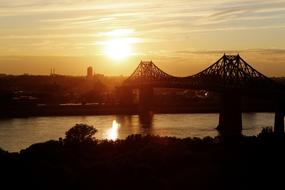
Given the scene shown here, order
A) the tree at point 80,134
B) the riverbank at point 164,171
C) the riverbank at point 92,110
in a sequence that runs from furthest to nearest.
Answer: the riverbank at point 92,110
the tree at point 80,134
the riverbank at point 164,171

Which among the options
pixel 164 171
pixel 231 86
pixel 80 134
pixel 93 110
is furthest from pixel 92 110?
pixel 164 171

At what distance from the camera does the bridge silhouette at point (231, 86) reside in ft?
107

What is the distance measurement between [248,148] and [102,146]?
4391 mm

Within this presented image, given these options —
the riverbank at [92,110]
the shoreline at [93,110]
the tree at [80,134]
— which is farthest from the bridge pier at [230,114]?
the riverbank at [92,110]

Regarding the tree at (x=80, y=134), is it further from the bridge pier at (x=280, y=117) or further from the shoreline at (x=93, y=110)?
the shoreline at (x=93, y=110)

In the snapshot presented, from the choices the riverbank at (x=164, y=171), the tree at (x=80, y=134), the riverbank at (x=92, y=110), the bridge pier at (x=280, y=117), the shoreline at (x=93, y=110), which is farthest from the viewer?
the riverbank at (x=92, y=110)

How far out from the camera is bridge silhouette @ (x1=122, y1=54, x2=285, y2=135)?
32.7 metres

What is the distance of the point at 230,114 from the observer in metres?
33.7

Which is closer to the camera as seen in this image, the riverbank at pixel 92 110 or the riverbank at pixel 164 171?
the riverbank at pixel 164 171

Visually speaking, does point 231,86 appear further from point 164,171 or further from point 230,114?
point 164,171

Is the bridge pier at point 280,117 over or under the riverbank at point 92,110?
over

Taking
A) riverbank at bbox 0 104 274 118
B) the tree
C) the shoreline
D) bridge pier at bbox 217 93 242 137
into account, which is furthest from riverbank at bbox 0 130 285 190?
riverbank at bbox 0 104 274 118

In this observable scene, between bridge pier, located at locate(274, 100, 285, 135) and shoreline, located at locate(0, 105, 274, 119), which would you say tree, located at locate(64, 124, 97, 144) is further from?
shoreline, located at locate(0, 105, 274, 119)

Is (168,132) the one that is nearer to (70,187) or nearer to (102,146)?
(102,146)
